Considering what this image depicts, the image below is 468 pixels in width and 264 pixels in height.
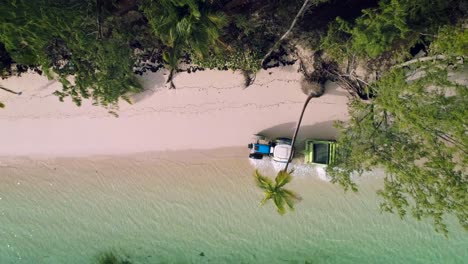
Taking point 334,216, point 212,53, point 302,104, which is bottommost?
point 334,216

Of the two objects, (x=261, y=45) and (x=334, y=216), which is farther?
(x=334, y=216)

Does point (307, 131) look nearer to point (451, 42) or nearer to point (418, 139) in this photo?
point (418, 139)

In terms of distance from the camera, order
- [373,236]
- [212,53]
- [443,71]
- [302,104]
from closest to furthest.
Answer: [443,71], [212,53], [302,104], [373,236]

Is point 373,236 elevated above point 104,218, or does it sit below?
below

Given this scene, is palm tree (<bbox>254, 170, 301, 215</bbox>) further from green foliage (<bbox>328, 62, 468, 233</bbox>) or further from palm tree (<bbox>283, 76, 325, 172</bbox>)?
green foliage (<bbox>328, 62, 468, 233</bbox>)

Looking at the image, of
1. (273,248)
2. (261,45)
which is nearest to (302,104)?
(261,45)

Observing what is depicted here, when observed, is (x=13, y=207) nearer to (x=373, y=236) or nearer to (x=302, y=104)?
(x=302, y=104)

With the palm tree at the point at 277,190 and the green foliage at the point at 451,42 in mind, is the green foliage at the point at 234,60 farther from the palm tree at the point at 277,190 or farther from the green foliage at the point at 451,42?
the green foliage at the point at 451,42
